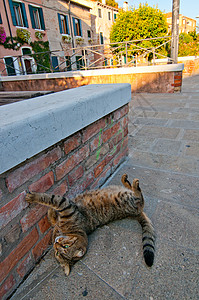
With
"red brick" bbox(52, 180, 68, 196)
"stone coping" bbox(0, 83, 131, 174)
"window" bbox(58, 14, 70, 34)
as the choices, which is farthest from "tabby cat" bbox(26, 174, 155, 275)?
"window" bbox(58, 14, 70, 34)

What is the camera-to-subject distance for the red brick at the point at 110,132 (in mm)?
2203

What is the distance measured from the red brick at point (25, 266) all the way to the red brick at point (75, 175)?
2.09 ft

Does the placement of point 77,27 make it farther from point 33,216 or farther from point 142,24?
point 33,216

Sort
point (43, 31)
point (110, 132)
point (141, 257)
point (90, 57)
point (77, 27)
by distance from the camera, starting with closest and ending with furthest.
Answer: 1. point (141, 257)
2. point (110, 132)
3. point (43, 31)
4. point (77, 27)
5. point (90, 57)

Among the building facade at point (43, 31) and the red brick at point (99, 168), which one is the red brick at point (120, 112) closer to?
the red brick at point (99, 168)

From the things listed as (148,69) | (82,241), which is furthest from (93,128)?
(148,69)

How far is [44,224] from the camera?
1495mm

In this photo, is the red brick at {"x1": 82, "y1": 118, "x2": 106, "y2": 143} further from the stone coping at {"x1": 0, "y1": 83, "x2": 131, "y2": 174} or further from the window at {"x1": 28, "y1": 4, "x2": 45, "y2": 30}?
the window at {"x1": 28, "y1": 4, "x2": 45, "y2": 30}

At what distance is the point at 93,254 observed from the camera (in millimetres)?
1499

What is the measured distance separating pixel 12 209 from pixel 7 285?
0.47 meters

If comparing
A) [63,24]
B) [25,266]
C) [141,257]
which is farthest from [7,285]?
[63,24]

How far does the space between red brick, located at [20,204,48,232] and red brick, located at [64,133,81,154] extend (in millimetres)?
485

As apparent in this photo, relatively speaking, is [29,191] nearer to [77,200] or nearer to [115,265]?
[77,200]

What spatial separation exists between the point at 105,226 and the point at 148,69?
20.3 ft
